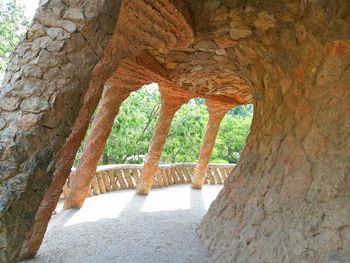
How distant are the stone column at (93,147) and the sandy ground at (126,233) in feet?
0.83

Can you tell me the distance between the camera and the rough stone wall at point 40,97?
1592mm

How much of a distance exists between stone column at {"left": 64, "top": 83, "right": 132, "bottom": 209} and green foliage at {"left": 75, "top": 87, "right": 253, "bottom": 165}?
4873 millimetres

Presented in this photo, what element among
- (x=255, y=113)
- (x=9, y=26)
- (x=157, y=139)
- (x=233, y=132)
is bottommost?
(x=157, y=139)

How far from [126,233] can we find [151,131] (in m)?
7.87

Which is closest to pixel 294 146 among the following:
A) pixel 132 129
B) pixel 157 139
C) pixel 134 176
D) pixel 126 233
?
pixel 126 233

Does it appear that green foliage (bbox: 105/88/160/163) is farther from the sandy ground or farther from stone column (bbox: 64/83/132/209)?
stone column (bbox: 64/83/132/209)

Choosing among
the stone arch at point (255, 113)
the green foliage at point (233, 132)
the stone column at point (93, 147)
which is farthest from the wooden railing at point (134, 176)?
the green foliage at point (233, 132)

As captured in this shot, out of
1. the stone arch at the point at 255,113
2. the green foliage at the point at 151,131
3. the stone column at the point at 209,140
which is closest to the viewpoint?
the stone arch at the point at 255,113

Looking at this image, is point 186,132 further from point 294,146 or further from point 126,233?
point 294,146

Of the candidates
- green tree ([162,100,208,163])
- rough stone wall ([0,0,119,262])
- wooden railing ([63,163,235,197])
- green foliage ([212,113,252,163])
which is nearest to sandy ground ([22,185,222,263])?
wooden railing ([63,163,235,197])

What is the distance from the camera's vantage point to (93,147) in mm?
5168

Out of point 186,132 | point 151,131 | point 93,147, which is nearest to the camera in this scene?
point 93,147

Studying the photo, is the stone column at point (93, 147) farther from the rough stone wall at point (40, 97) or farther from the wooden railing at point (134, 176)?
the rough stone wall at point (40, 97)

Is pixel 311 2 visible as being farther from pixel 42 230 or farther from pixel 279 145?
pixel 42 230
